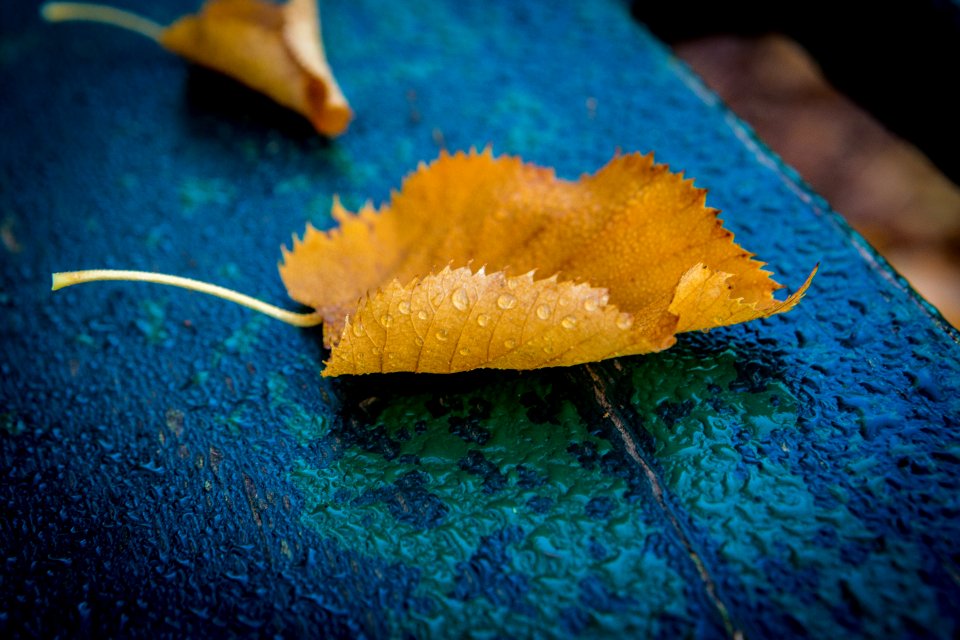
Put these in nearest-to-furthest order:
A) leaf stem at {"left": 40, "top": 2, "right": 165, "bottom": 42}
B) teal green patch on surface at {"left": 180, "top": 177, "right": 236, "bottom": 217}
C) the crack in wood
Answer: the crack in wood < teal green patch on surface at {"left": 180, "top": 177, "right": 236, "bottom": 217} < leaf stem at {"left": 40, "top": 2, "right": 165, "bottom": 42}

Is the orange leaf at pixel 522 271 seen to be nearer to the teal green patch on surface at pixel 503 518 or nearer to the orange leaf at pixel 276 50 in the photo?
the teal green patch on surface at pixel 503 518

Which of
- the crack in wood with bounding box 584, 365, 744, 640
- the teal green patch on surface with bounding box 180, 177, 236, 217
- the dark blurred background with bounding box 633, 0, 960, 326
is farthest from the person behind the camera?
the dark blurred background with bounding box 633, 0, 960, 326

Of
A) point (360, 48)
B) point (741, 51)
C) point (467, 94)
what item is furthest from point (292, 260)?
point (741, 51)

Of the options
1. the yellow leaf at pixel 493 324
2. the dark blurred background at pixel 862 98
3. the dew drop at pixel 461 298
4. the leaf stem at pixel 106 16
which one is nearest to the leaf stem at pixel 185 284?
the yellow leaf at pixel 493 324

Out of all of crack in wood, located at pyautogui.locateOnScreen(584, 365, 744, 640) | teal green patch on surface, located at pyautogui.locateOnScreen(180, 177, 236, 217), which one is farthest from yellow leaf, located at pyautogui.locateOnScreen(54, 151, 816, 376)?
teal green patch on surface, located at pyautogui.locateOnScreen(180, 177, 236, 217)

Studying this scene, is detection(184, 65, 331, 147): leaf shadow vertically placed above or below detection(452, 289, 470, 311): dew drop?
below

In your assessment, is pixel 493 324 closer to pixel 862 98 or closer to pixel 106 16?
pixel 862 98

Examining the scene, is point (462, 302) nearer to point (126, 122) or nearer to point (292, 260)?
point (292, 260)

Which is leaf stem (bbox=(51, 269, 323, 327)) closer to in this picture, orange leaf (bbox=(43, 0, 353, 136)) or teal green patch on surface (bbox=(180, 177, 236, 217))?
teal green patch on surface (bbox=(180, 177, 236, 217))
